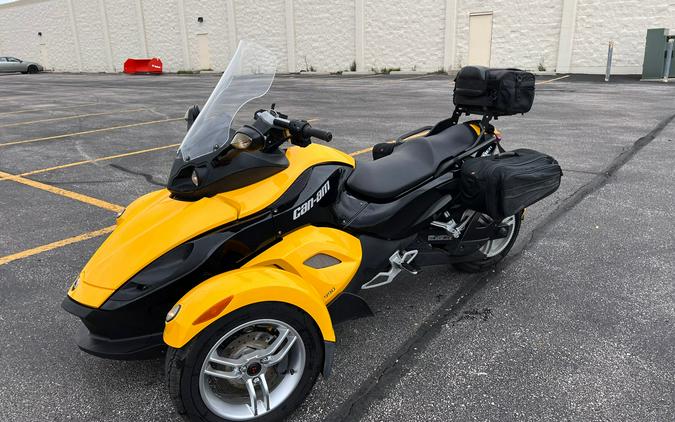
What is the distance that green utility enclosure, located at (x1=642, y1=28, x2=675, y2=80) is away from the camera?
1706 cm

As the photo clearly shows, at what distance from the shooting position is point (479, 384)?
252 centimetres

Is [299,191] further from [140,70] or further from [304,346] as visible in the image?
[140,70]

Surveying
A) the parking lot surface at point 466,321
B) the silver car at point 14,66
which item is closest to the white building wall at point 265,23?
the silver car at point 14,66

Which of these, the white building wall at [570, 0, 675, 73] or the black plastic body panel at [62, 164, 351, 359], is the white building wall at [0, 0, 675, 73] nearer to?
the white building wall at [570, 0, 675, 73]

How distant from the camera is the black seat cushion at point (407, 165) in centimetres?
289

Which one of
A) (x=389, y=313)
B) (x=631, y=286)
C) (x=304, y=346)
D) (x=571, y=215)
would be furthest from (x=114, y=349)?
(x=571, y=215)

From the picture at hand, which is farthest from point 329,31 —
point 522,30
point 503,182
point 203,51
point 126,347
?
point 126,347

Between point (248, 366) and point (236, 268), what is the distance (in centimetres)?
46

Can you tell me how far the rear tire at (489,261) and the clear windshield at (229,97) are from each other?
193 cm

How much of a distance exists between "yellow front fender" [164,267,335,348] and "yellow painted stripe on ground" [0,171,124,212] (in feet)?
11.4

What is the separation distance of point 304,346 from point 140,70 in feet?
118

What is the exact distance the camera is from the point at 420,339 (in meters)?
2.91

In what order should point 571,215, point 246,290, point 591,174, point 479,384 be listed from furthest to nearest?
point 591,174 < point 571,215 < point 479,384 < point 246,290

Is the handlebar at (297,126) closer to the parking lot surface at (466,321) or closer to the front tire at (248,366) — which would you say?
the front tire at (248,366)
